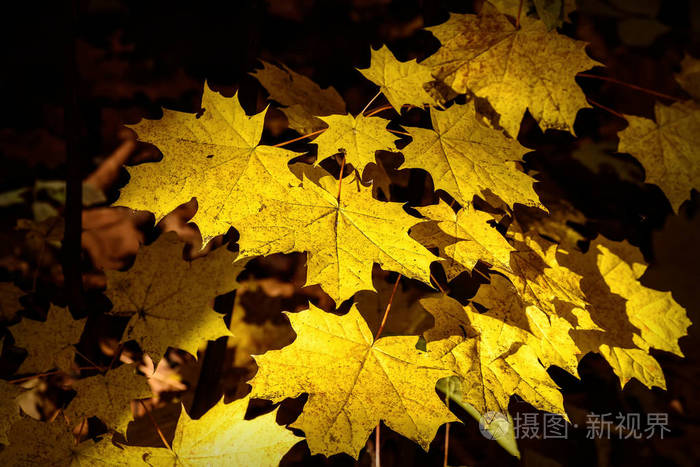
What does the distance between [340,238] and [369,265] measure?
7cm

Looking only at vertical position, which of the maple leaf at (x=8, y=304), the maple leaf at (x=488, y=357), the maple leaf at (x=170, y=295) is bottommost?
the maple leaf at (x=8, y=304)

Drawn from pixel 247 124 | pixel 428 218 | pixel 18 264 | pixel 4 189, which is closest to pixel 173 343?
pixel 247 124

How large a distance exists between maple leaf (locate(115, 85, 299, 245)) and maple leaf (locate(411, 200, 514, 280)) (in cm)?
26

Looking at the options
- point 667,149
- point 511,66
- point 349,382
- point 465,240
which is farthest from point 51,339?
point 667,149

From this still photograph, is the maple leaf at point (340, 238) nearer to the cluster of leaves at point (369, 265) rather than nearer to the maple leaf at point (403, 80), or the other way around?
the cluster of leaves at point (369, 265)

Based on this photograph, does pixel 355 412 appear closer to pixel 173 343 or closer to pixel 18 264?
pixel 173 343

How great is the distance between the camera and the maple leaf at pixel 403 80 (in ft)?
2.95

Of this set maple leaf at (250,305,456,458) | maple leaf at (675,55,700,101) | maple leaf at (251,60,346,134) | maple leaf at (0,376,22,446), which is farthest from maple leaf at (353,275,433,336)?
maple leaf at (675,55,700,101)

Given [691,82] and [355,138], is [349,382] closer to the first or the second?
[355,138]

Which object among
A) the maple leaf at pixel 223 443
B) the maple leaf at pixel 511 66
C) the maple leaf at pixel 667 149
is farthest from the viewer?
the maple leaf at pixel 667 149

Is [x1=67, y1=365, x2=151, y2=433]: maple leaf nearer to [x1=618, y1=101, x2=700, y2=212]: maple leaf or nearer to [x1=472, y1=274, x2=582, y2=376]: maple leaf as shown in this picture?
[x1=472, y1=274, x2=582, y2=376]: maple leaf

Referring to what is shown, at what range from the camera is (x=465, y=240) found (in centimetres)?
81

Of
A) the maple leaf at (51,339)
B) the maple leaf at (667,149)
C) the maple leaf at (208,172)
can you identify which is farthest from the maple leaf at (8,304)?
the maple leaf at (667,149)

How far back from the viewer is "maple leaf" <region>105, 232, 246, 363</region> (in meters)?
0.98
